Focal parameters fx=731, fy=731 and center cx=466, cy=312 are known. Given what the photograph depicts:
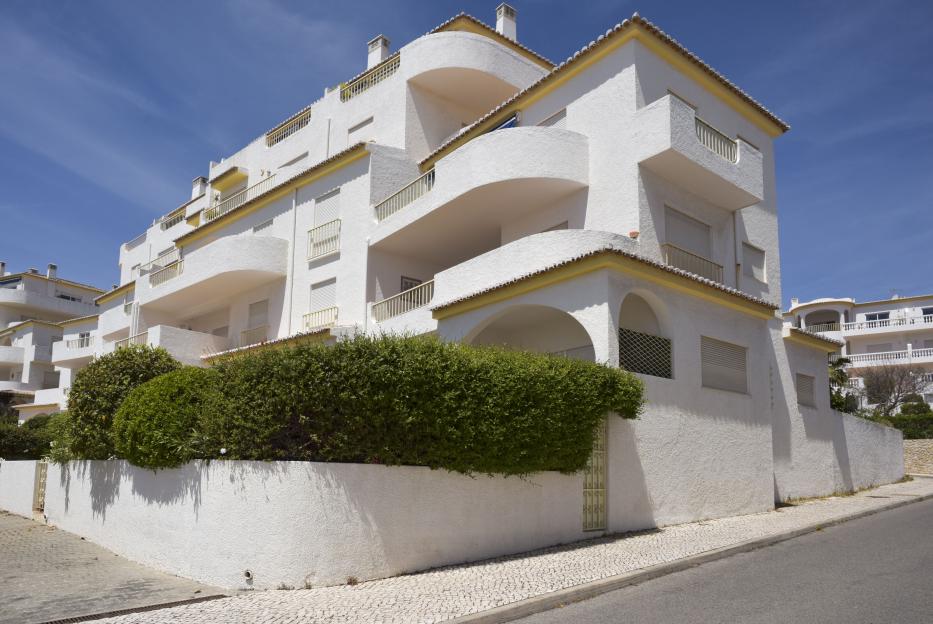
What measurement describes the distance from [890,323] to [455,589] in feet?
173

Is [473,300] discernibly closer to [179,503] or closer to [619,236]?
[619,236]

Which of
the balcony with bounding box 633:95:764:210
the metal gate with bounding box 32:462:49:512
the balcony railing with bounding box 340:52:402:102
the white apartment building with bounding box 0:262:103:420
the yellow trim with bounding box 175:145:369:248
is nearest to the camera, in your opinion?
the balcony with bounding box 633:95:764:210

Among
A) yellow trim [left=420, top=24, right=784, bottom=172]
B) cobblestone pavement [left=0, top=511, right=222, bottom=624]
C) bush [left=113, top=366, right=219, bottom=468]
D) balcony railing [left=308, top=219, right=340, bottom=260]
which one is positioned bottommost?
cobblestone pavement [left=0, top=511, right=222, bottom=624]

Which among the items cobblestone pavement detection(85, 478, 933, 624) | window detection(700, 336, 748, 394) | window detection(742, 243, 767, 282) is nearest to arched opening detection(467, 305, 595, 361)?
window detection(700, 336, 748, 394)

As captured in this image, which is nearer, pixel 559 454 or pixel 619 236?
pixel 559 454

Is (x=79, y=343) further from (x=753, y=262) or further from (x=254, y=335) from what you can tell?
(x=753, y=262)

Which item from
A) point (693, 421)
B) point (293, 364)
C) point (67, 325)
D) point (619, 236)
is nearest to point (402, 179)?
point (619, 236)

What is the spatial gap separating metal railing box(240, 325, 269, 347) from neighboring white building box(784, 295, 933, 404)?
38753 mm

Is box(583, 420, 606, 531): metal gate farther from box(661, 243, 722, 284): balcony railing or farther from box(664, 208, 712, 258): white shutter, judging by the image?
box(664, 208, 712, 258): white shutter

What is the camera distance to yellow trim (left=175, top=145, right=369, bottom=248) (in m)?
22.2

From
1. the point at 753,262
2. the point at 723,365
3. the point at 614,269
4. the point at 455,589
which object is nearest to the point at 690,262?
the point at 723,365

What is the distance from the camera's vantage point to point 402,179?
2234 centimetres

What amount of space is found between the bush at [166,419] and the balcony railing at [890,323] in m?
52.4

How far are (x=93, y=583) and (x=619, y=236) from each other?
35.2ft
